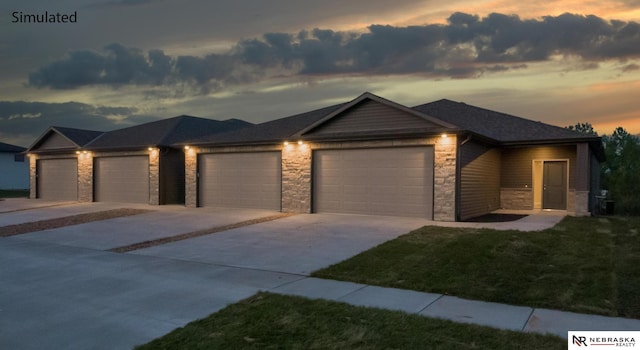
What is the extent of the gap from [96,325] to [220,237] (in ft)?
23.2

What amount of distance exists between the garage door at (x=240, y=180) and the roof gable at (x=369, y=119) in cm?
245

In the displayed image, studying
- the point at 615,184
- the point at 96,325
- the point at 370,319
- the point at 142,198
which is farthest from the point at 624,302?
the point at 615,184

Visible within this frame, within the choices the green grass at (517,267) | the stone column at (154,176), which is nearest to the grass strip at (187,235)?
the green grass at (517,267)

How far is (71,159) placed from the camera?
88.3ft

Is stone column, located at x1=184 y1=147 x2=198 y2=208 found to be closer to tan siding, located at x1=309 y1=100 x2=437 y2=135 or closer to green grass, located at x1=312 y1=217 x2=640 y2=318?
tan siding, located at x1=309 y1=100 x2=437 y2=135

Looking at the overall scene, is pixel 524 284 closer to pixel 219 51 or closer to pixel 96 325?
pixel 96 325

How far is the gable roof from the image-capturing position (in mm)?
26422

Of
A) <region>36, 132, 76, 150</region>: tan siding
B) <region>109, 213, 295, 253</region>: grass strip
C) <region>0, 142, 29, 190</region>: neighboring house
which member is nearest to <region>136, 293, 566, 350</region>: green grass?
<region>109, 213, 295, 253</region>: grass strip

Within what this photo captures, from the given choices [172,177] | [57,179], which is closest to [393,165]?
[172,177]

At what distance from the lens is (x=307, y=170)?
17.8m

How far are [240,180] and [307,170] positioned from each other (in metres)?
3.75

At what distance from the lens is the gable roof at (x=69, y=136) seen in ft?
86.7

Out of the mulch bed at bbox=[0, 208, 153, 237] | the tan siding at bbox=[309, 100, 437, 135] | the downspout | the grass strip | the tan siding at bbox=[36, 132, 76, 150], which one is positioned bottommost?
the mulch bed at bbox=[0, 208, 153, 237]

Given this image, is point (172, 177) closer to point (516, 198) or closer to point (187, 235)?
point (187, 235)
